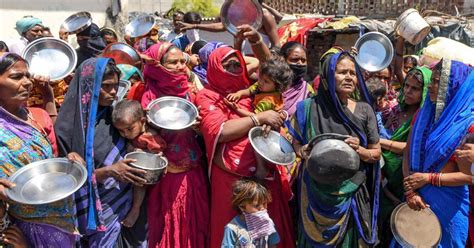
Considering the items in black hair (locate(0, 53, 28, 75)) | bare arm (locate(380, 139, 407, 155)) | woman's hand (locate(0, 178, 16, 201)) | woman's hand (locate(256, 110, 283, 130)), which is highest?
black hair (locate(0, 53, 28, 75))

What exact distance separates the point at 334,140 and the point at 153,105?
1.30 m

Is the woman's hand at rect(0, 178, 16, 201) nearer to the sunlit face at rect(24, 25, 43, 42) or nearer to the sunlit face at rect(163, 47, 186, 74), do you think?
the sunlit face at rect(163, 47, 186, 74)

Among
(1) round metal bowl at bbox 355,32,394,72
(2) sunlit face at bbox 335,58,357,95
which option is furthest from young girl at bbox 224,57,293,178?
(1) round metal bowl at bbox 355,32,394,72

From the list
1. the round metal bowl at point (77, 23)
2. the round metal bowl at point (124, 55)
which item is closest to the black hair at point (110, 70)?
the round metal bowl at point (124, 55)

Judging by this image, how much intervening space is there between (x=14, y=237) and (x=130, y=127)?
0.96 metres

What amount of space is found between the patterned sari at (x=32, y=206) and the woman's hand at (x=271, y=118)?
1.33 m

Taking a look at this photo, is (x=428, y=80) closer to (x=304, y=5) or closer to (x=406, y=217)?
(x=406, y=217)

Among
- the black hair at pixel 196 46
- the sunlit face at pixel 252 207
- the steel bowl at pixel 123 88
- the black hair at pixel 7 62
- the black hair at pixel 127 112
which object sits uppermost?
the black hair at pixel 7 62

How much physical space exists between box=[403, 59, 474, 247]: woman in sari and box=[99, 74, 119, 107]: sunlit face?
6.73 ft

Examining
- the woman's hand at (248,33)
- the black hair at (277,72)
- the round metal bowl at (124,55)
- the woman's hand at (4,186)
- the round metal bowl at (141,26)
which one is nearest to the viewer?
the woman's hand at (4,186)

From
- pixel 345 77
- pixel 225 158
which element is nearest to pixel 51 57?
pixel 225 158

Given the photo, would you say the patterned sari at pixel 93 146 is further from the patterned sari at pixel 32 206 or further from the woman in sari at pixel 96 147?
the patterned sari at pixel 32 206

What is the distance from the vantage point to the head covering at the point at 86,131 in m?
2.90

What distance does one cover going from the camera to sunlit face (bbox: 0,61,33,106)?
8.69 feet
